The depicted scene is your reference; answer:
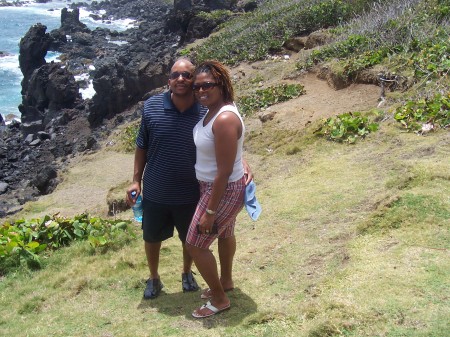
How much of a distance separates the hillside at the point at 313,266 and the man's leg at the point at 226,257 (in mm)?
118

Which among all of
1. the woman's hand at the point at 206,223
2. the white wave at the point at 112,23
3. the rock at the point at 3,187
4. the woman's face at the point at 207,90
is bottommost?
the rock at the point at 3,187

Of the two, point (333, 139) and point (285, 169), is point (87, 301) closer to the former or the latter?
point (285, 169)

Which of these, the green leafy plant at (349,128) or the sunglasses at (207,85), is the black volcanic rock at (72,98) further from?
the sunglasses at (207,85)

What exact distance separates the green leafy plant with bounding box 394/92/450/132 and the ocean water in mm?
21897

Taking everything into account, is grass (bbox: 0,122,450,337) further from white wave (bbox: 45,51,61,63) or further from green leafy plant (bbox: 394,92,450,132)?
white wave (bbox: 45,51,61,63)

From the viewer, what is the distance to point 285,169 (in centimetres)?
852

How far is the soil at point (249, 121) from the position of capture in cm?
1076

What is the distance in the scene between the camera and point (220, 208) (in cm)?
393

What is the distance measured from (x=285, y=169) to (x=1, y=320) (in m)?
4.70

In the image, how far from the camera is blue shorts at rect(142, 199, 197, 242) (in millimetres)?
4332

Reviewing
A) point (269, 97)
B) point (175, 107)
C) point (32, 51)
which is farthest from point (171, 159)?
point (32, 51)

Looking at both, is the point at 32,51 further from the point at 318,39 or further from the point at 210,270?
the point at 210,270

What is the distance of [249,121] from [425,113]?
5320 millimetres

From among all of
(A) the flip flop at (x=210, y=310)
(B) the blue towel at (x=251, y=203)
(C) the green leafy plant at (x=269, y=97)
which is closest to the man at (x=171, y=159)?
(B) the blue towel at (x=251, y=203)
